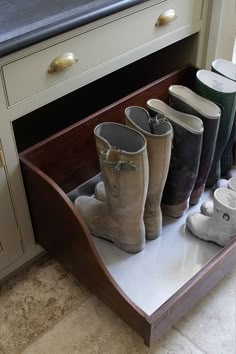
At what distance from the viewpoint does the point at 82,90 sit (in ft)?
4.74

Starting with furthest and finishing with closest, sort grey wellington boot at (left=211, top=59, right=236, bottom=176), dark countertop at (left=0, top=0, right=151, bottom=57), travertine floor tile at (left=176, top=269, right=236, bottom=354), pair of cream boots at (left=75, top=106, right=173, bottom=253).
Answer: grey wellington boot at (left=211, top=59, right=236, bottom=176) < travertine floor tile at (left=176, top=269, right=236, bottom=354) < pair of cream boots at (left=75, top=106, right=173, bottom=253) < dark countertop at (left=0, top=0, right=151, bottom=57)

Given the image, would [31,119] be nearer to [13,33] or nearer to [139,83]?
[139,83]

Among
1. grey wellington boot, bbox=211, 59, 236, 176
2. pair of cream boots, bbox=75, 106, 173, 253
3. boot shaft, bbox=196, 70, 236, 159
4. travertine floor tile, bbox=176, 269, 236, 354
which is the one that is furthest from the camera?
grey wellington boot, bbox=211, 59, 236, 176

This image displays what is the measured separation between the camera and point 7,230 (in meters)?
1.09

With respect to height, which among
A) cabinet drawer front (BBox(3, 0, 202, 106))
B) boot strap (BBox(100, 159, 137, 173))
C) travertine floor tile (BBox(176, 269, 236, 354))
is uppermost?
cabinet drawer front (BBox(3, 0, 202, 106))

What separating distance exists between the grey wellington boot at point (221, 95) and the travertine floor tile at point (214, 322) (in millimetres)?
388

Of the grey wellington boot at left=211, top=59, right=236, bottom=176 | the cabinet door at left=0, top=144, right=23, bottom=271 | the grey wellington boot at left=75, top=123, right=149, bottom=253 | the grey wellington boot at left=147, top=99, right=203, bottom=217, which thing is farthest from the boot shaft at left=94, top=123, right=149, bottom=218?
the grey wellington boot at left=211, top=59, right=236, bottom=176

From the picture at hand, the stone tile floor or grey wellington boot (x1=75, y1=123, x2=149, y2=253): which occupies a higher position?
grey wellington boot (x1=75, y1=123, x2=149, y2=253)

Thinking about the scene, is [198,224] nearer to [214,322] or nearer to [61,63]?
[214,322]

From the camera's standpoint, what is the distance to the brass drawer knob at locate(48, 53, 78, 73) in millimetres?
941

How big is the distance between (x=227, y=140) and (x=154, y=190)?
0.32 metres

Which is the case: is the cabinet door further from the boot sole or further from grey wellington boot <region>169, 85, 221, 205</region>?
grey wellington boot <region>169, 85, 221, 205</region>

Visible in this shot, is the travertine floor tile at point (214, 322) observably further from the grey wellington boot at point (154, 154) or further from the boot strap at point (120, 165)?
the boot strap at point (120, 165)

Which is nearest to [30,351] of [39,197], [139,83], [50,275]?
[50,275]
